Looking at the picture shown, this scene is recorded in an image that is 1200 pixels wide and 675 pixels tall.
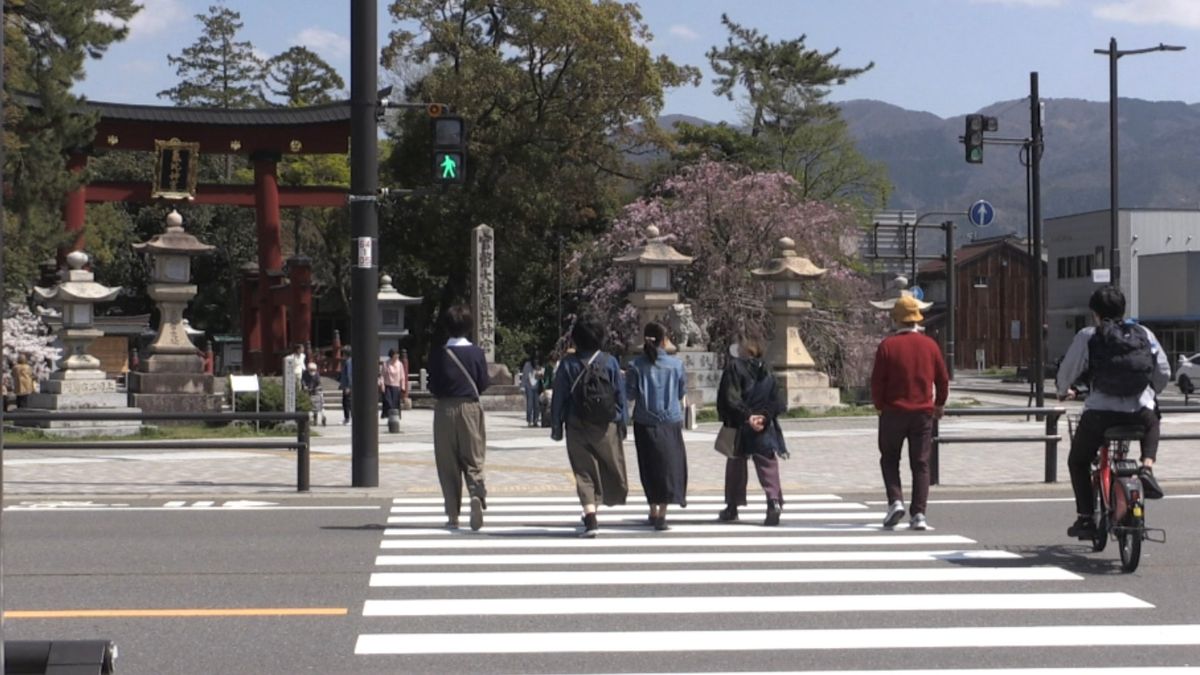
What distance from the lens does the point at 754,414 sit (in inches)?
451

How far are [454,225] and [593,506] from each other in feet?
124

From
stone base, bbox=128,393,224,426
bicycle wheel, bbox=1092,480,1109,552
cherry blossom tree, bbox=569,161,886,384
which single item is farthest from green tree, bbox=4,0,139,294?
bicycle wheel, bbox=1092,480,1109,552

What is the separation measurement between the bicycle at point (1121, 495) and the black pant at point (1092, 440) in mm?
47

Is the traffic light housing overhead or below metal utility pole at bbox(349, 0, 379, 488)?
overhead

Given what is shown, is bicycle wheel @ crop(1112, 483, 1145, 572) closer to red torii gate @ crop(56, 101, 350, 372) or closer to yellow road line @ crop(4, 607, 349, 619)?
yellow road line @ crop(4, 607, 349, 619)

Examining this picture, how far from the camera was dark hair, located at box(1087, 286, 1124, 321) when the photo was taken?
30.1ft

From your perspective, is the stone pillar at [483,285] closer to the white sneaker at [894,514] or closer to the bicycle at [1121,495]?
the white sneaker at [894,514]

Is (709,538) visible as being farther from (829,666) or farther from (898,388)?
(829,666)

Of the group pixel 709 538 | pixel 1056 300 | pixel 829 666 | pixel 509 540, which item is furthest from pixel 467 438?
pixel 1056 300

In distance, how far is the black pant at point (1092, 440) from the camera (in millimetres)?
9071

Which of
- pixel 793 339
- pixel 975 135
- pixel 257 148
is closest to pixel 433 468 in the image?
pixel 975 135

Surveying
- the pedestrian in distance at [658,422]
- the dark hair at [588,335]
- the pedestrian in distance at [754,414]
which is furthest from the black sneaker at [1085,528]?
the dark hair at [588,335]

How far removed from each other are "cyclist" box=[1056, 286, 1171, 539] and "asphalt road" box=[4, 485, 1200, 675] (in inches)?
24.2

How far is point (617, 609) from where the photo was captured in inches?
306
